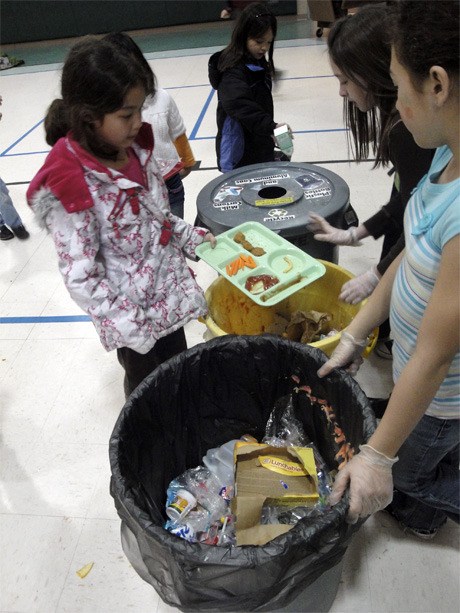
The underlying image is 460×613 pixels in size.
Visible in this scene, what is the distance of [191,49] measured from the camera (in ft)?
22.1

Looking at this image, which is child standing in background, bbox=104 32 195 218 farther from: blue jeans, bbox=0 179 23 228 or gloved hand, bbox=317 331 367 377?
blue jeans, bbox=0 179 23 228

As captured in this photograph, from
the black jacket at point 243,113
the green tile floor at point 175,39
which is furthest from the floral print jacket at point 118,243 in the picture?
the green tile floor at point 175,39

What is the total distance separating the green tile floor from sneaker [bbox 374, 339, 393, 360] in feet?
19.5

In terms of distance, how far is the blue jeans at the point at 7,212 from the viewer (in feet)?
9.54

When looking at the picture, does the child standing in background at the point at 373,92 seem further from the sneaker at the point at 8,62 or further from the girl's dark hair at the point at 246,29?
the sneaker at the point at 8,62

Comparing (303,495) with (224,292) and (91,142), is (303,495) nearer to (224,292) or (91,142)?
(224,292)

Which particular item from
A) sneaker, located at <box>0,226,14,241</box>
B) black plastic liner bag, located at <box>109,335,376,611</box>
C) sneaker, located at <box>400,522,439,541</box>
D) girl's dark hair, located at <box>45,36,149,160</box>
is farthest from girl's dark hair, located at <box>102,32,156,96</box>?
sneaker, located at <box>0,226,14,241</box>

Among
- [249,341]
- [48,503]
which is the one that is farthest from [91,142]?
[48,503]

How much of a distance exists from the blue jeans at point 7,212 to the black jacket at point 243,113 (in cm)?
135

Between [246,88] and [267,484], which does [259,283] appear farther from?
[246,88]

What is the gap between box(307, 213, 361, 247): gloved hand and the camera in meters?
1.64

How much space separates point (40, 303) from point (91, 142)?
1447 millimetres

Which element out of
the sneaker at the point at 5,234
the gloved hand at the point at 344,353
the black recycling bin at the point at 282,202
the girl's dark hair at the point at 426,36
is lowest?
the sneaker at the point at 5,234

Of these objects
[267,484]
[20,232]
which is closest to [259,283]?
[267,484]
